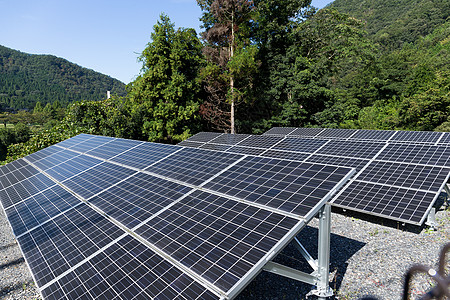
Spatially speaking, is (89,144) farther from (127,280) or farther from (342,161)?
(342,161)

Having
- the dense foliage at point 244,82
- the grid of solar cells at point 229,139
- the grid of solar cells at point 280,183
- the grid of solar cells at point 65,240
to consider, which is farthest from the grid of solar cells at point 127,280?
the dense foliage at point 244,82

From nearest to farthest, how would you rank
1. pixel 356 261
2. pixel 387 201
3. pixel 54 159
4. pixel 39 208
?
pixel 39 208 → pixel 356 261 → pixel 387 201 → pixel 54 159

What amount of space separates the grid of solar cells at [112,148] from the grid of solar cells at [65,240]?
4580 millimetres

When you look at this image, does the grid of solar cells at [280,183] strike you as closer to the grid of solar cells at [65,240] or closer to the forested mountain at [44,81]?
the grid of solar cells at [65,240]

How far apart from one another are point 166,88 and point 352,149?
1720 cm

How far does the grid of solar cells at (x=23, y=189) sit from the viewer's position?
8.58m

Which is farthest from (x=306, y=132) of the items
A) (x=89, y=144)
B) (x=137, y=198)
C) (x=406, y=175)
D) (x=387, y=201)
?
(x=137, y=198)

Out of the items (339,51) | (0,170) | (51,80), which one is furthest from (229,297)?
(51,80)

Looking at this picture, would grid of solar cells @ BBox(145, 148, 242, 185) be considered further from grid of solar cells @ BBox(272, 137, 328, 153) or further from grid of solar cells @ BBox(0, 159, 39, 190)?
grid of solar cells @ BBox(272, 137, 328, 153)

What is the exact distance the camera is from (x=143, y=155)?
32.1 ft

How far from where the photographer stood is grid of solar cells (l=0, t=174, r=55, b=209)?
8578 mm

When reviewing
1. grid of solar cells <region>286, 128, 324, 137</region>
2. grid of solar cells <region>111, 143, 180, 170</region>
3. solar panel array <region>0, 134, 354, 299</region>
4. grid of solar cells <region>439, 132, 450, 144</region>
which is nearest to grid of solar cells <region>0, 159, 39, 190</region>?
solar panel array <region>0, 134, 354, 299</region>

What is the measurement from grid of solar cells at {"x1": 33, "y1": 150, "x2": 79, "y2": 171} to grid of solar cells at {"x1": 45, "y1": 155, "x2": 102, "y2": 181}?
2.03 feet

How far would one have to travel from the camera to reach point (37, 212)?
7137 millimetres
